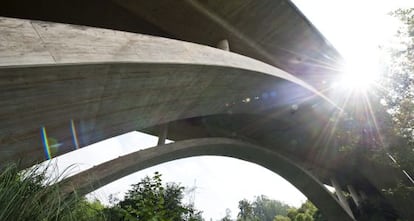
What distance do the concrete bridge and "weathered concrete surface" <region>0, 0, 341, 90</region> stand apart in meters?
0.03

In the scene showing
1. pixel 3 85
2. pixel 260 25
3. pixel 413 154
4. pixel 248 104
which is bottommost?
pixel 3 85

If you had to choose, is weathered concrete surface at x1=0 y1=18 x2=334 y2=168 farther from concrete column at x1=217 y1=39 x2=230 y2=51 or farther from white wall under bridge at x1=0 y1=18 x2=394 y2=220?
concrete column at x1=217 y1=39 x2=230 y2=51

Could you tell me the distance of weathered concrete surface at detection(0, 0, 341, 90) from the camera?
5.34m

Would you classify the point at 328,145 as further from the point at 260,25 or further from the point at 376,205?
the point at 260,25

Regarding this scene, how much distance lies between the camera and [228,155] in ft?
41.3

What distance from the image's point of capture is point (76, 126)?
419 centimetres

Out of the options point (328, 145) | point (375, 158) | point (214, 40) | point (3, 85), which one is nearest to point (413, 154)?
point (375, 158)

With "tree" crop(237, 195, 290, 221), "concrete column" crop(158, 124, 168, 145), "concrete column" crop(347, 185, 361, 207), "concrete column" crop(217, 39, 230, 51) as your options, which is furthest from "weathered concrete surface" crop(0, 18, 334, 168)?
Answer: "tree" crop(237, 195, 290, 221)

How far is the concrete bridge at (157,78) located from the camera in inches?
101

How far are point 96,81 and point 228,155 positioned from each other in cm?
1010

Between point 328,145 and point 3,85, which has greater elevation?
point 328,145

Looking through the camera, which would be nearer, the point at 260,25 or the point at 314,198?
the point at 260,25

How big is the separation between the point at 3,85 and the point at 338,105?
11380 mm

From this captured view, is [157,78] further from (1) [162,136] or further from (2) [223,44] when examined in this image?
(1) [162,136]
